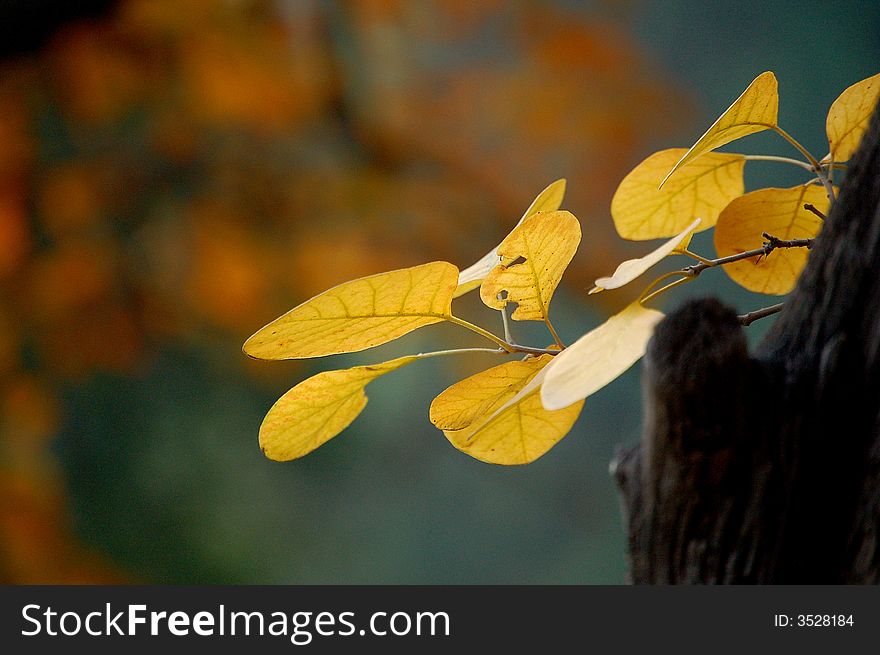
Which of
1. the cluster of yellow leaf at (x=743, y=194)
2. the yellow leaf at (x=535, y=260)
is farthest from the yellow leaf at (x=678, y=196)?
the yellow leaf at (x=535, y=260)

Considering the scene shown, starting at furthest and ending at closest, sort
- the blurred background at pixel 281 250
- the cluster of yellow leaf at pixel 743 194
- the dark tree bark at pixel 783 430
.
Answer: the blurred background at pixel 281 250
the cluster of yellow leaf at pixel 743 194
the dark tree bark at pixel 783 430

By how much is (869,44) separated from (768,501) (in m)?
1.40

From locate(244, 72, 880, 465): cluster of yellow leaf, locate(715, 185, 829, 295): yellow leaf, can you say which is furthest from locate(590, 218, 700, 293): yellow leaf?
locate(715, 185, 829, 295): yellow leaf

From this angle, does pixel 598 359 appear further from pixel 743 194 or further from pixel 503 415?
pixel 743 194

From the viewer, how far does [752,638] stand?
20 cm

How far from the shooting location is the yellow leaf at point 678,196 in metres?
0.35

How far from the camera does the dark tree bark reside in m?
0.18

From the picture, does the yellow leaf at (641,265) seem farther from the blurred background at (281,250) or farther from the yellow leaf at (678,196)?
the blurred background at (281,250)

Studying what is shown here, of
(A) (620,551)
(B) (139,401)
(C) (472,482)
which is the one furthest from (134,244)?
(A) (620,551)

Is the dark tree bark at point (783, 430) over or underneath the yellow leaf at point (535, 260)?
underneath

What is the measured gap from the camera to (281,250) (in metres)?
1.49

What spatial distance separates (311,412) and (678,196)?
A: 21 centimetres

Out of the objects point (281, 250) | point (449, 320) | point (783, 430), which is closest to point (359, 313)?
point (449, 320)

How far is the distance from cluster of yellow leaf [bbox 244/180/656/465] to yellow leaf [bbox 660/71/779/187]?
0.19ft
